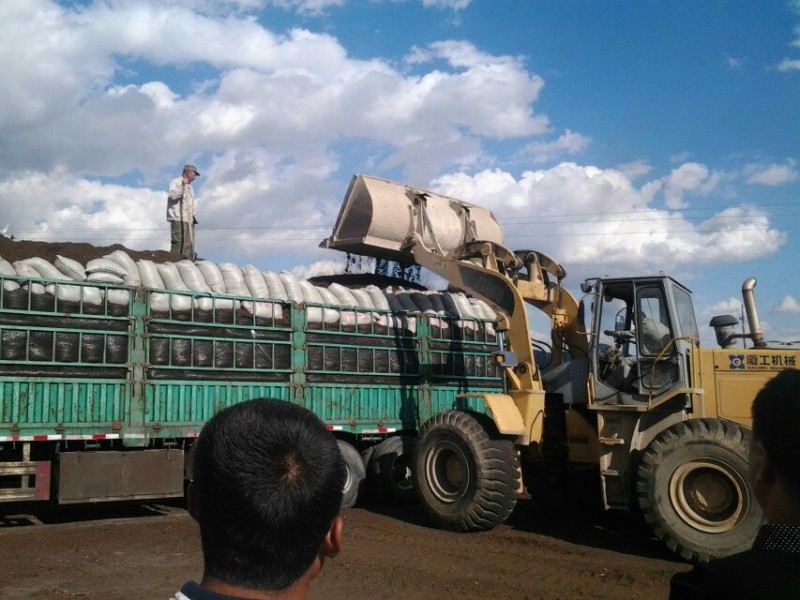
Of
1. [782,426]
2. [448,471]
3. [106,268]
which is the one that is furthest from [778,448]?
[106,268]

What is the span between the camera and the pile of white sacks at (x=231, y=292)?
825cm

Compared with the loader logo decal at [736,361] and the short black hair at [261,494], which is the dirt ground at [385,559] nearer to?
the loader logo decal at [736,361]

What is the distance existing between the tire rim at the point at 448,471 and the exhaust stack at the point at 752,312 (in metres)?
3.49

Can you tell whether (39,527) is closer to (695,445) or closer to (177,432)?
(177,432)

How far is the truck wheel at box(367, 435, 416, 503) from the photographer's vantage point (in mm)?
10078

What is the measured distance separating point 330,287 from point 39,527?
476 centimetres

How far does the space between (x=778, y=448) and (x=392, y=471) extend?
345 inches

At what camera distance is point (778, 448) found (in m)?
1.61

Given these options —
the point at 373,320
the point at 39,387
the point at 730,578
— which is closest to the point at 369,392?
the point at 373,320

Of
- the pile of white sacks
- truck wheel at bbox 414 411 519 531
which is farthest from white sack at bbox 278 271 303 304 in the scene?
truck wheel at bbox 414 411 519 531

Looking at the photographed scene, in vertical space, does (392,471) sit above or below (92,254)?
below

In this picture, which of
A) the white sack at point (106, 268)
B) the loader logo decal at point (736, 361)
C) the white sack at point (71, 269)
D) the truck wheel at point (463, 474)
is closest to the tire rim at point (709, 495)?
the loader logo decal at point (736, 361)

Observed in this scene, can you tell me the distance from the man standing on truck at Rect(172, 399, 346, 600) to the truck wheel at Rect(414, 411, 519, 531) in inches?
271

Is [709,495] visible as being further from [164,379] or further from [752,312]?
[164,379]
